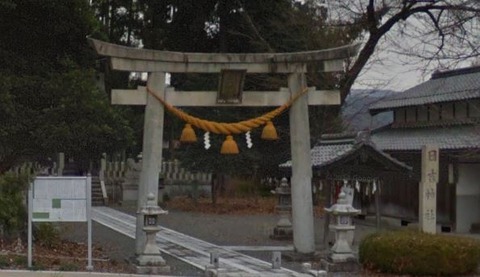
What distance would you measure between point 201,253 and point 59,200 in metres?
4.73

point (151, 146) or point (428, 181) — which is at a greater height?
point (151, 146)

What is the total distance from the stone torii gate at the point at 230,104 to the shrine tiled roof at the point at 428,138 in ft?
21.1

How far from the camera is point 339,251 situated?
13.9 meters

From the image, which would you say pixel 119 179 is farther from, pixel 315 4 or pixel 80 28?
pixel 80 28

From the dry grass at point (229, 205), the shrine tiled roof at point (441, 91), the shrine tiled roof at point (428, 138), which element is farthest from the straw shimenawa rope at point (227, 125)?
the dry grass at point (229, 205)

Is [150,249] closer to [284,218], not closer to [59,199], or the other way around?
[59,199]

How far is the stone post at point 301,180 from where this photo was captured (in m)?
15.6

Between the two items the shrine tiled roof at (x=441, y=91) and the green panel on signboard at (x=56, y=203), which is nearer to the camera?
the green panel on signboard at (x=56, y=203)

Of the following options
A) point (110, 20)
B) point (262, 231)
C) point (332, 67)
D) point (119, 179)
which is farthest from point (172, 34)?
point (332, 67)

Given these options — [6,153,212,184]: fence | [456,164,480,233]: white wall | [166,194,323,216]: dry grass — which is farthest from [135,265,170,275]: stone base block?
[6,153,212,184]: fence

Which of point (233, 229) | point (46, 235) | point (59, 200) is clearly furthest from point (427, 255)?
point (233, 229)

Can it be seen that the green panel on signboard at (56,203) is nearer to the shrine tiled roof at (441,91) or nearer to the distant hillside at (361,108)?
the shrine tiled roof at (441,91)

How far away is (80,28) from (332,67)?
292 inches

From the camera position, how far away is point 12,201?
14211 mm
